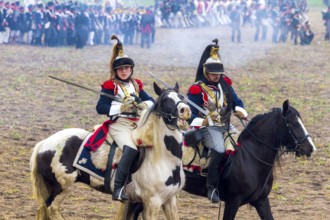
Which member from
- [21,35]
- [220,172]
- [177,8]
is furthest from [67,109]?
[177,8]

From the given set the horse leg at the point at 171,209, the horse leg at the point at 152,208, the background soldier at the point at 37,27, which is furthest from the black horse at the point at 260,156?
the background soldier at the point at 37,27

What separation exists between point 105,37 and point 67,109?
2269 cm

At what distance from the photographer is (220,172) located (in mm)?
9820

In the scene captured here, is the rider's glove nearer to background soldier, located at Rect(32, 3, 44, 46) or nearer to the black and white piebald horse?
the black and white piebald horse

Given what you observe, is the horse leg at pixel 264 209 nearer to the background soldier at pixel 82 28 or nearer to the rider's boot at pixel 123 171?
the rider's boot at pixel 123 171

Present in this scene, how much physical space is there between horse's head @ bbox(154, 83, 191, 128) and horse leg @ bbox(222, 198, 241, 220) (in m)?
1.26

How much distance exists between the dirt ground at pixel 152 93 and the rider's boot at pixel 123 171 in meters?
1.58

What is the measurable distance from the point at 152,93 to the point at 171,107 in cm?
1382

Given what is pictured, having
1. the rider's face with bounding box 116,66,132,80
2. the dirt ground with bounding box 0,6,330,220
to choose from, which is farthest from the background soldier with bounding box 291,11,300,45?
the rider's face with bounding box 116,66,132,80

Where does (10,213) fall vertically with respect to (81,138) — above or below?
below

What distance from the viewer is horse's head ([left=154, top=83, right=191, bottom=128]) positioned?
8711 millimetres

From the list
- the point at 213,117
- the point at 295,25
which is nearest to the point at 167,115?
the point at 213,117

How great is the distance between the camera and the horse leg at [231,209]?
31.4ft

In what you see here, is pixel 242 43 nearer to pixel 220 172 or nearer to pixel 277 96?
pixel 277 96
